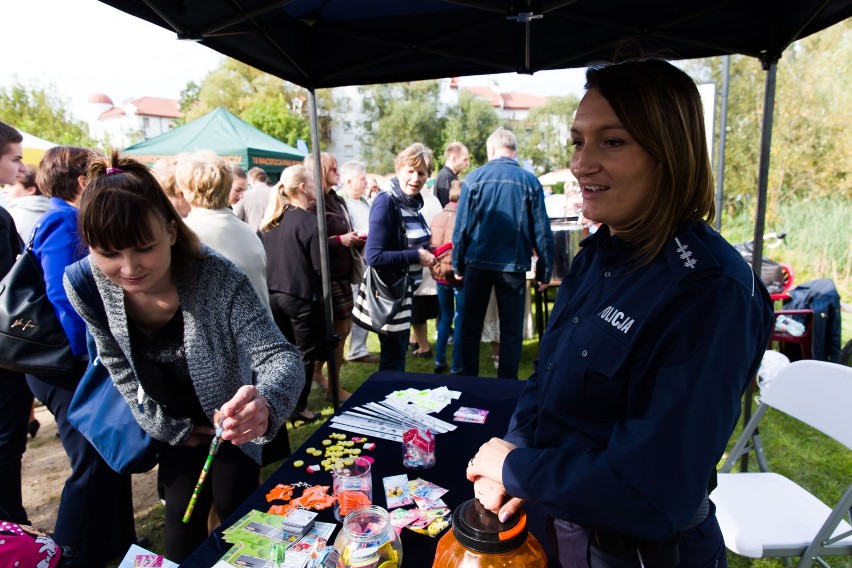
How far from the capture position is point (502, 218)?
3.76 metres

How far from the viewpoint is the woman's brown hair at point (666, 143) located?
3.06 feet

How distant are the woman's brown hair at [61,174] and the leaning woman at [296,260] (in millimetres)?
1269

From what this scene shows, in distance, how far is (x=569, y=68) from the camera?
2.69m

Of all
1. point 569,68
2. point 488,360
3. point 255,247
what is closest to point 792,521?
point 569,68

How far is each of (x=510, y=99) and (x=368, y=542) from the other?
79.1m

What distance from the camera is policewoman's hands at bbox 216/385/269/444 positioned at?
1383 mm

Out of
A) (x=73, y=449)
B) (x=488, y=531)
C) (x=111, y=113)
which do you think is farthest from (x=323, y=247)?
(x=111, y=113)

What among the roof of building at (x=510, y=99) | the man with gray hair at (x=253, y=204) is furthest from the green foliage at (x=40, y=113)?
the roof of building at (x=510, y=99)

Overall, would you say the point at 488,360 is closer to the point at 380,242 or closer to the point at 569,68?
the point at 380,242

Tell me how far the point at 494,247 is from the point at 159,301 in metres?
2.55

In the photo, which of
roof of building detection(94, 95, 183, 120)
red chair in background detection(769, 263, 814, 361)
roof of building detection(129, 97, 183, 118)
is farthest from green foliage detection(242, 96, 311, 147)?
red chair in background detection(769, 263, 814, 361)

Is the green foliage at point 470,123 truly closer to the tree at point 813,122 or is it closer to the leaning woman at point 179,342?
the tree at point 813,122

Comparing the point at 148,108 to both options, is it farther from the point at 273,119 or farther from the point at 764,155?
the point at 764,155

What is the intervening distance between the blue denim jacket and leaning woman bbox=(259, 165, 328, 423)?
3.63 feet
